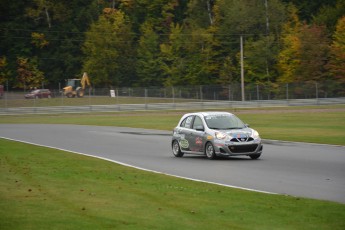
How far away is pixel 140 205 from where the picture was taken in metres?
12.0

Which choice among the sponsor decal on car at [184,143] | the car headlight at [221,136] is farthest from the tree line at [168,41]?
the car headlight at [221,136]

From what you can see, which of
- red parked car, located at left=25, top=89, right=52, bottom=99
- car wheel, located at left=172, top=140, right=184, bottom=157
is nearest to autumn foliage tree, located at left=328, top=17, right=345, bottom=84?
red parked car, located at left=25, top=89, right=52, bottom=99

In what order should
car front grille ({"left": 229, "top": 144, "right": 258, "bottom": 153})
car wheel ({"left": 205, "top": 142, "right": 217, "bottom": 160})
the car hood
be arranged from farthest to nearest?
car wheel ({"left": 205, "top": 142, "right": 217, "bottom": 160})
the car hood
car front grille ({"left": 229, "top": 144, "right": 258, "bottom": 153})

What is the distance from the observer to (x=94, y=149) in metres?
28.2

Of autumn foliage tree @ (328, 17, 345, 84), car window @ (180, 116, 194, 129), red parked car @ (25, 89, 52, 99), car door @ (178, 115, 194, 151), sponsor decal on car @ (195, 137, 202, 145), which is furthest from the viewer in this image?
red parked car @ (25, 89, 52, 99)

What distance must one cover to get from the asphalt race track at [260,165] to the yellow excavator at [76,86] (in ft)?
175

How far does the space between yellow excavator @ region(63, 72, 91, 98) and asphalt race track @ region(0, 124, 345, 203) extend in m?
53.3

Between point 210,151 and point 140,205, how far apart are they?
37.3 ft

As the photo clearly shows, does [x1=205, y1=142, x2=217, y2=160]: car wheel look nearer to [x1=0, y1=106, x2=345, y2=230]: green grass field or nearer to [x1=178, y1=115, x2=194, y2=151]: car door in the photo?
[x1=178, y1=115, x2=194, y2=151]: car door

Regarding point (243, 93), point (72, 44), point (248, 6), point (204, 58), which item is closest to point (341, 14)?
point (248, 6)

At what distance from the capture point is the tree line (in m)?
87.6

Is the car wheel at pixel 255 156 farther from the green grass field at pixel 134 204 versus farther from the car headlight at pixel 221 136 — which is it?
the green grass field at pixel 134 204

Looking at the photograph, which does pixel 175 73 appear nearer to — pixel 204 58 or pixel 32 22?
pixel 204 58

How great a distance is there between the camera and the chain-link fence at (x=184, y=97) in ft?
242
